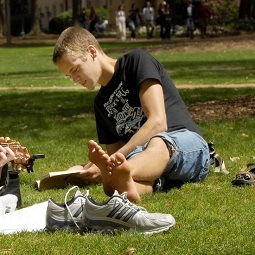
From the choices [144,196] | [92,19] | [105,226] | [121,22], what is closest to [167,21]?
[121,22]

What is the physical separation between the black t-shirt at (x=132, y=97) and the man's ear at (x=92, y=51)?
1.17 ft

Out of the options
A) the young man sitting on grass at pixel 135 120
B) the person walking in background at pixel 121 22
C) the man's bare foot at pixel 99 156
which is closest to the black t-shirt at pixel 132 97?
the young man sitting on grass at pixel 135 120

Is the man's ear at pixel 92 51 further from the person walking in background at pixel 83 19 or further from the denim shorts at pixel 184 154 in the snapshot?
the person walking in background at pixel 83 19

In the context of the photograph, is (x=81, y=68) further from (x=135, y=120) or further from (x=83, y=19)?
(x=83, y=19)

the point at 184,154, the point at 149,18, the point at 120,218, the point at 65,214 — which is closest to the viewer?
the point at 120,218

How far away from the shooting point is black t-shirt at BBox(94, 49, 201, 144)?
5.80m

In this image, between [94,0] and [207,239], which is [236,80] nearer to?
[207,239]

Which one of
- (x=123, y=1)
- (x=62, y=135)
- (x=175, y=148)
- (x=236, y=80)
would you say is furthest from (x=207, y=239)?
(x=123, y=1)

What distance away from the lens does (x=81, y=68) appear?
541cm

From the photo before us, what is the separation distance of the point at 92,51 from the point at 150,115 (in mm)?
583

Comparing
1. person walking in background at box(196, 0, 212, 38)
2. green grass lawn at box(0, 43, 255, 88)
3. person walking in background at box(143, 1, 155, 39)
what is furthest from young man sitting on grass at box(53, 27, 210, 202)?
person walking in background at box(143, 1, 155, 39)

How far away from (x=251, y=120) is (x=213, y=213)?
571cm

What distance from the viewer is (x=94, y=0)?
6825cm

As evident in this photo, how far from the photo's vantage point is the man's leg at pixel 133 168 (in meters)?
4.97
